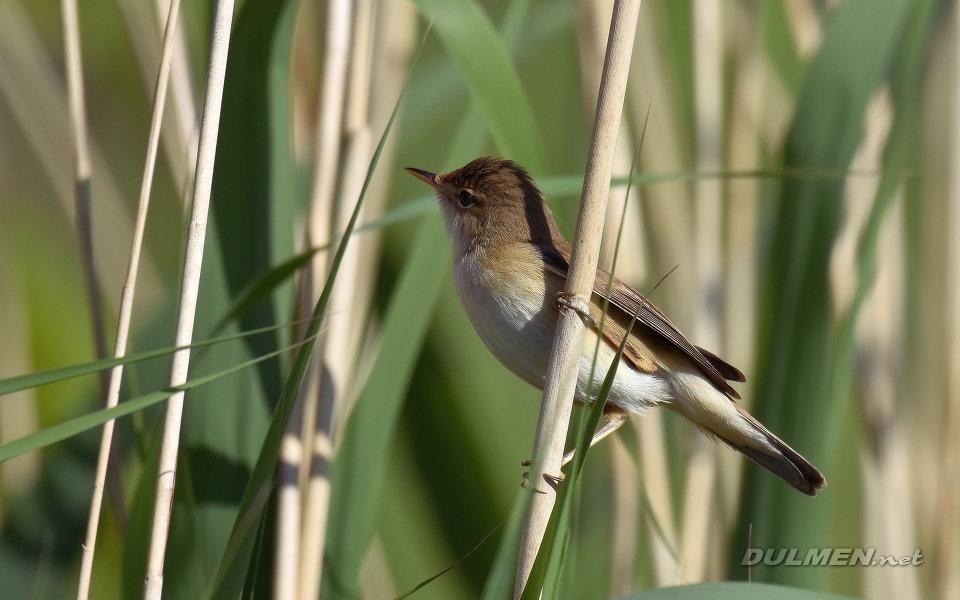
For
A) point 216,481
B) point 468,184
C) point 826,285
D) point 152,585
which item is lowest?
point 152,585

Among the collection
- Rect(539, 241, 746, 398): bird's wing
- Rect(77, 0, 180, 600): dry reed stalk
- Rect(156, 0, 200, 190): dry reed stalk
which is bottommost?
Rect(77, 0, 180, 600): dry reed stalk

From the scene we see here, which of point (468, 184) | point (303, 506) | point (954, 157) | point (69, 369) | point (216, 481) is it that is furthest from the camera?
point (954, 157)

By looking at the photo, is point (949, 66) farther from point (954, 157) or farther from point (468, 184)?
point (468, 184)

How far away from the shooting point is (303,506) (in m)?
1.76

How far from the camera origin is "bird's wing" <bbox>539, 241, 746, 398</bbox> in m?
1.76

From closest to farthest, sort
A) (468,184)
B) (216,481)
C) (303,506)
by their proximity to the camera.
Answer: (216,481) → (303,506) → (468,184)

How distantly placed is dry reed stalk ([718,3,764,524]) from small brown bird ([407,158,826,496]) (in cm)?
43

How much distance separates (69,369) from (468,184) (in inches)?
50.3

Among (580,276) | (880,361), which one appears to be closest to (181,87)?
(580,276)

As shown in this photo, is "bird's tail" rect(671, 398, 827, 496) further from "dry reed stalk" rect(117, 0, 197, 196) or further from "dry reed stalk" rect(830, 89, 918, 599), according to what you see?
"dry reed stalk" rect(117, 0, 197, 196)

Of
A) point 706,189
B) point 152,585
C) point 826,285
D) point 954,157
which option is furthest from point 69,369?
point 954,157

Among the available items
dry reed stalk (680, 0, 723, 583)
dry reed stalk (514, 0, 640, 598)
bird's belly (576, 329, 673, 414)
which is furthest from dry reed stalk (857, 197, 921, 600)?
dry reed stalk (514, 0, 640, 598)

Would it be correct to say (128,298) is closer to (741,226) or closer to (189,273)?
(189,273)

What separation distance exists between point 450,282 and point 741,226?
1.00 metres
